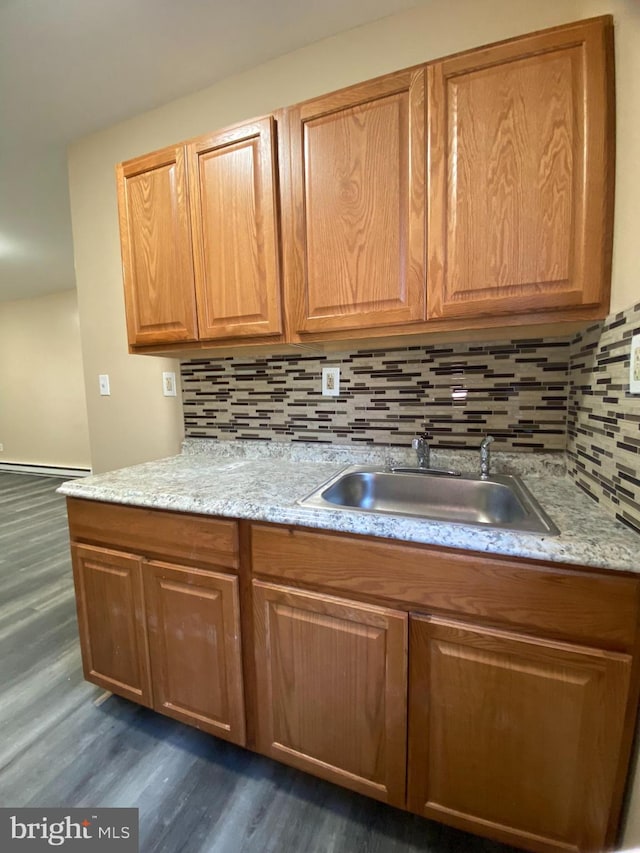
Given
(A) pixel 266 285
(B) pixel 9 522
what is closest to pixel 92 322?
(A) pixel 266 285

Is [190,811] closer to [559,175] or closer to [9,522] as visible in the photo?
[559,175]

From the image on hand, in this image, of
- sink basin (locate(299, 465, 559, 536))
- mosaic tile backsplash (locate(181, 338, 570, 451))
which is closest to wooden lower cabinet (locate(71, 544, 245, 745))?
sink basin (locate(299, 465, 559, 536))

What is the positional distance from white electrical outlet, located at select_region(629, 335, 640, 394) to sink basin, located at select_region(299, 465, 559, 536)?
1.28 feet

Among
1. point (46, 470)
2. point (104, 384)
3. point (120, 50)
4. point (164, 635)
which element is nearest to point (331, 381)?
point (164, 635)

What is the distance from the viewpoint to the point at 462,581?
784 millimetres

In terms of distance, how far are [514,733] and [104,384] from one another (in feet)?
7.24

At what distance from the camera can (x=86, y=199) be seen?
1.90m

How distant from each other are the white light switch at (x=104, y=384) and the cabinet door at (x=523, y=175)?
1767mm

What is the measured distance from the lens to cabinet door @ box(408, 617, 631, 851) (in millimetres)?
719

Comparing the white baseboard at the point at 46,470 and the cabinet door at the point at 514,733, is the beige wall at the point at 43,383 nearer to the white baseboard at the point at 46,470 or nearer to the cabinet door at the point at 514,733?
the white baseboard at the point at 46,470

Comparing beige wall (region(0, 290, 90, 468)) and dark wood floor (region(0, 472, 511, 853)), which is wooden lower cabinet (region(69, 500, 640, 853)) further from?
beige wall (region(0, 290, 90, 468))

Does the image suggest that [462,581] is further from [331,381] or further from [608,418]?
[331,381]

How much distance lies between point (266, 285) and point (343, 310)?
29 centimetres

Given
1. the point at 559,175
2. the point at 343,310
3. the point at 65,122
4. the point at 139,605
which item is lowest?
the point at 139,605
